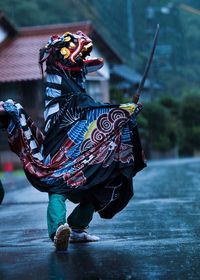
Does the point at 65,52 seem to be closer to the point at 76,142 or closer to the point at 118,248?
the point at 76,142

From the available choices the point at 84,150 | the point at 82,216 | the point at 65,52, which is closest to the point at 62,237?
the point at 82,216

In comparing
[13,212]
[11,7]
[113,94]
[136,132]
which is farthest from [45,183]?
[11,7]

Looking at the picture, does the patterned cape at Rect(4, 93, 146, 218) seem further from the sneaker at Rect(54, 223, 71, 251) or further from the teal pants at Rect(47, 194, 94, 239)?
the sneaker at Rect(54, 223, 71, 251)

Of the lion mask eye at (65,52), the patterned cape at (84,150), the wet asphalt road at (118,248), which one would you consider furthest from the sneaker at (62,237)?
the lion mask eye at (65,52)

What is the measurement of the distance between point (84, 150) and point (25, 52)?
27315 mm

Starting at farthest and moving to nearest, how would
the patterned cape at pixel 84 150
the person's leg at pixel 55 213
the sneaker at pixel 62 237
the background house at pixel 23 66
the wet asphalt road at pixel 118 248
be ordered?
the background house at pixel 23 66
the patterned cape at pixel 84 150
the person's leg at pixel 55 213
the sneaker at pixel 62 237
the wet asphalt road at pixel 118 248

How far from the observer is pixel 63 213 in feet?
19.8

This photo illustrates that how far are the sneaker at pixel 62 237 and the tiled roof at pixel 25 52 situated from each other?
983 inches

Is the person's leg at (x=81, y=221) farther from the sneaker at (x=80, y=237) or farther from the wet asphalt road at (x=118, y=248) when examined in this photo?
the wet asphalt road at (x=118, y=248)

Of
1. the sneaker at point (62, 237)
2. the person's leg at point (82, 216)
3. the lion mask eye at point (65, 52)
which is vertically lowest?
the person's leg at point (82, 216)

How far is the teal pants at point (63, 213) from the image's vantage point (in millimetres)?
6012

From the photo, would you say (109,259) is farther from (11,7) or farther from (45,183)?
(11,7)

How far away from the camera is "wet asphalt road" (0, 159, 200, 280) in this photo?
5.08 meters

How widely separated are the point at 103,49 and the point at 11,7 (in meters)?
16.6
